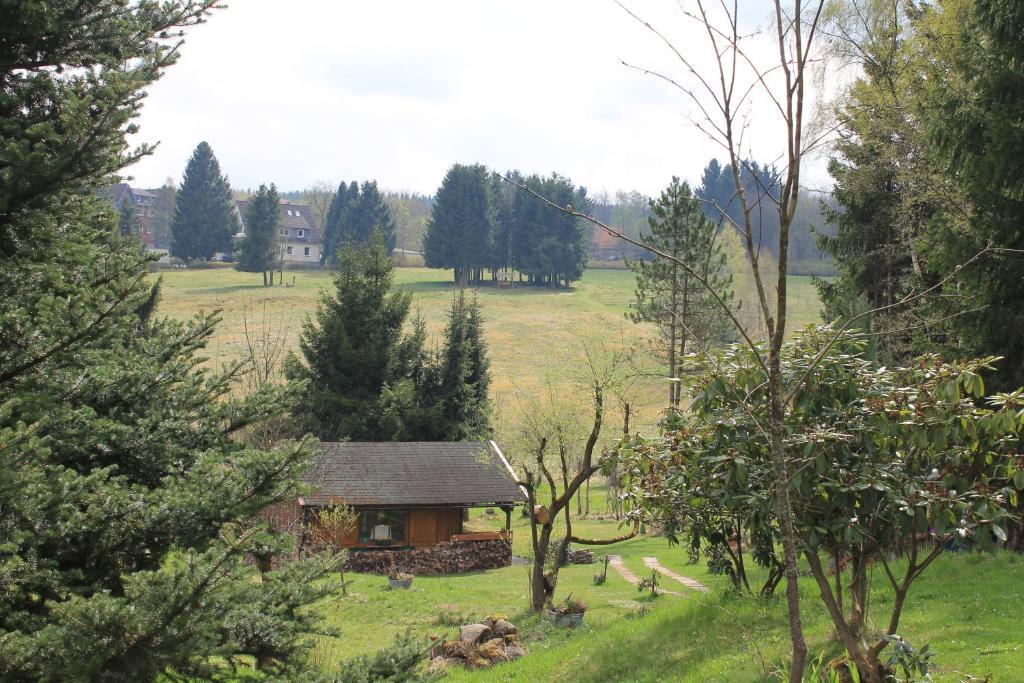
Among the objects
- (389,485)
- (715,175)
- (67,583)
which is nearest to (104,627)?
(67,583)

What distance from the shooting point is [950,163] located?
44.5 ft

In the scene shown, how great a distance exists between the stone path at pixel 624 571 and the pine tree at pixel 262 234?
2386 inches

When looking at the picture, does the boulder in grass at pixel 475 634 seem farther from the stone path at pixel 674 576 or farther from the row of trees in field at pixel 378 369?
the row of trees in field at pixel 378 369

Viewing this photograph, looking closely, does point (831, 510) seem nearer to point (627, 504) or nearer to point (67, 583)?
point (627, 504)

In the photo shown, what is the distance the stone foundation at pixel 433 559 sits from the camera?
88.5 feet

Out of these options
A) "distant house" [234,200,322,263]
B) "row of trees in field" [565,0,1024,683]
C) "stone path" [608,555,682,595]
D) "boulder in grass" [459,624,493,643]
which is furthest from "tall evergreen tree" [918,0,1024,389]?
"distant house" [234,200,322,263]

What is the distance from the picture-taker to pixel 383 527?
2822 centimetres

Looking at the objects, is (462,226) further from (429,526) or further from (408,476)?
(429,526)

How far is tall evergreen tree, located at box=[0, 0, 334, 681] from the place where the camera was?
4918 mm

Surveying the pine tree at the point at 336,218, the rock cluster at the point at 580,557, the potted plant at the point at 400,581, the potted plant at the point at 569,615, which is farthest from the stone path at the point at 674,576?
the pine tree at the point at 336,218

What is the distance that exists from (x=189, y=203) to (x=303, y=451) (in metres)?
89.7

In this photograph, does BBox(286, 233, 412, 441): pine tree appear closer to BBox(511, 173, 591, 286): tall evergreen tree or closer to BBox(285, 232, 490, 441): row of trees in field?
BBox(285, 232, 490, 441): row of trees in field

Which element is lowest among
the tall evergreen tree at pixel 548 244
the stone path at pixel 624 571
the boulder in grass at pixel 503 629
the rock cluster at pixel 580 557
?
the rock cluster at pixel 580 557

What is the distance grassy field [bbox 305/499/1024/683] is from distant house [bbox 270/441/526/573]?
7714mm
